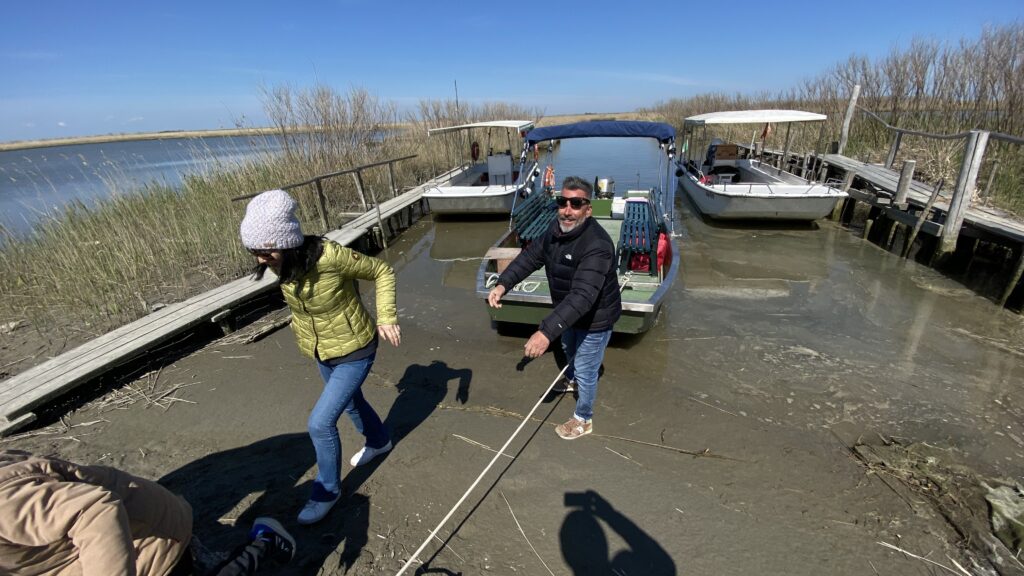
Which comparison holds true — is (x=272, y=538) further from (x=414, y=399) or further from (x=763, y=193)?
(x=763, y=193)

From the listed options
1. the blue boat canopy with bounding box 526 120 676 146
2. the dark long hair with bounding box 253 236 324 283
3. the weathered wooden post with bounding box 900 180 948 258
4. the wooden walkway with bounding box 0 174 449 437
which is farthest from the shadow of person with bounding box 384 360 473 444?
the weathered wooden post with bounding box 900 180 948 258

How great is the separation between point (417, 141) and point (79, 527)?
16.5 metres

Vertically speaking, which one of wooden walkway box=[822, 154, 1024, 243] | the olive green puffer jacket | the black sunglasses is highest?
the black sunglasses

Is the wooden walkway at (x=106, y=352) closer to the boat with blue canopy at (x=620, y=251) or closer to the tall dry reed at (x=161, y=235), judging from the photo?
the tall dry reed at (x=161, y=235)

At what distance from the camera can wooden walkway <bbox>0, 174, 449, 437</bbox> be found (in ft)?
11.8

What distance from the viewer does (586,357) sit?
3033 mm

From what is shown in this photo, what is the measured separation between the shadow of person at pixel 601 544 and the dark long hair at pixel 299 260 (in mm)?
2108

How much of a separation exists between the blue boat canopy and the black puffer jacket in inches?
201

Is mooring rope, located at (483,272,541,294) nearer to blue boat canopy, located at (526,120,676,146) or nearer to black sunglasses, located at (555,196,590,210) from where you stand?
black sunglasses, located at (555,196,590,210)

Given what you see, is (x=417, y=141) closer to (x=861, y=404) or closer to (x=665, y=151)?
(x=665, y=151)

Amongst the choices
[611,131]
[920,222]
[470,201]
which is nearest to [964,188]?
[920,222]

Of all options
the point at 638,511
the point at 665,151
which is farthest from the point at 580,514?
the point at 665,151

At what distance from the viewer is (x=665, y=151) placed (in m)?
7.48

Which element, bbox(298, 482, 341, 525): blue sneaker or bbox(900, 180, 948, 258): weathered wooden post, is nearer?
bbox(298, 482, 341, 525): blue sneaker
